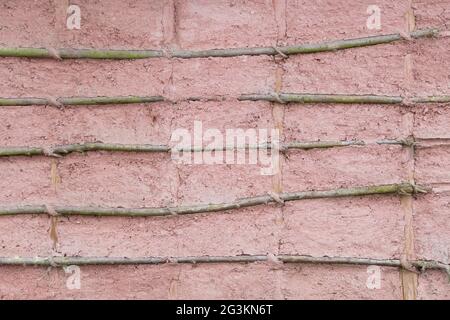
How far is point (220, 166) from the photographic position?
4.30 feet

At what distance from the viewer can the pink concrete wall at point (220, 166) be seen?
1.30 m

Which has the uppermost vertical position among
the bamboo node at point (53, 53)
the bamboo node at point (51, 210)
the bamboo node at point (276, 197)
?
the bamboo node at point (53, 53)

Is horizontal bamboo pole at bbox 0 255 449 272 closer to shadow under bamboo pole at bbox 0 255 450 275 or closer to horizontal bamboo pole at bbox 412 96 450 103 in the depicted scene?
shadow under bamboo pole at bbox 0 255 450 275

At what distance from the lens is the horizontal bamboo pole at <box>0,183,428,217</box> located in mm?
1294

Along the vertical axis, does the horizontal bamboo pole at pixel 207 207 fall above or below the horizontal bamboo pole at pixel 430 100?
below

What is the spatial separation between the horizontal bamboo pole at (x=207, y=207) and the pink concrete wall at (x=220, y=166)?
0.01m

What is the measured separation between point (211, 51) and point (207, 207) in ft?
1.11

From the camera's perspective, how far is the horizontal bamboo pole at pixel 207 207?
4.25 feet

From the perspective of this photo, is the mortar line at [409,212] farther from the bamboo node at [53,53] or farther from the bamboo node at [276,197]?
the bamboo node at [53,53]

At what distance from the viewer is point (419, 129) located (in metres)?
1.31

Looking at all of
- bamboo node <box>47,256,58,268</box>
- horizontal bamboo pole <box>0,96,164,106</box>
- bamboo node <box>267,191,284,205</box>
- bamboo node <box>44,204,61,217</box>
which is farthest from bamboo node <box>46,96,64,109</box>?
bamboo node <box>267,191,284,205</box>

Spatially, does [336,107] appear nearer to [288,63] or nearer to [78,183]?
[288,63]

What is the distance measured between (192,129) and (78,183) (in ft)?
0.89

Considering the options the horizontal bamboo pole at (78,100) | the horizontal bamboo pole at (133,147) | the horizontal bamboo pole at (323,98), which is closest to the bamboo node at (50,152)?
the horizontal bamboo pole at (133,147)
